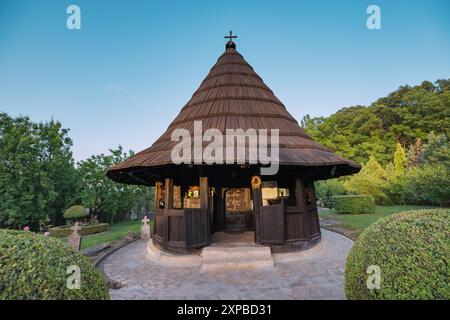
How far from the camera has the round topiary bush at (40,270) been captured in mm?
1894

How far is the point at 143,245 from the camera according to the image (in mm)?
9055

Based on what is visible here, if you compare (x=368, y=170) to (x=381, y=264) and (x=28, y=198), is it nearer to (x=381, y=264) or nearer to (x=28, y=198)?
(x=381, y=264)

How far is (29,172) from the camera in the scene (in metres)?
17.8

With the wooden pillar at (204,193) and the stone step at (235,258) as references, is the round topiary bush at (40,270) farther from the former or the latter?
the wooden pillar at (204,193)

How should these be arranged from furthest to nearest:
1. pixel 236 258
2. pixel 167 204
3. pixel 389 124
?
pixel 389 124 → pixel 167 204 → pixel 236 258

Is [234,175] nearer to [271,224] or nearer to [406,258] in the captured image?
[271,224]

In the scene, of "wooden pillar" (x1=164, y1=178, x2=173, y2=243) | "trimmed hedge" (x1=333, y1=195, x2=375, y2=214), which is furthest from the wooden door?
"trimmed hedge" (x1=333, y1=195, x2=375, y2=214)

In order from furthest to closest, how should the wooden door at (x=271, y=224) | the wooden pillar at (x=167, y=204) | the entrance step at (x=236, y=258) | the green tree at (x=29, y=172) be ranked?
the green tree at (x=29, y=172) < the wooden pillar at (x=167, y=204) < the wooden door at (x=271, y=224) < the entrance step at (x=236, y=258)

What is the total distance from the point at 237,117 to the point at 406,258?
20.1ft

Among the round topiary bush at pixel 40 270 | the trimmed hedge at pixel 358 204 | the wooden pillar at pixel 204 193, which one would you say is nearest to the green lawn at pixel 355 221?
the trimmed hedge at pixel 358 204

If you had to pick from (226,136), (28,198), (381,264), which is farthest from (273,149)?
(28,198)

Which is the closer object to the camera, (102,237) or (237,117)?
(237,117)

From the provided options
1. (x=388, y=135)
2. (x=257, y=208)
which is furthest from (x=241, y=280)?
(x=388, y=135)

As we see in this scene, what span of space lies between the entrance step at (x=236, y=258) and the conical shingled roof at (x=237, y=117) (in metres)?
2.58
